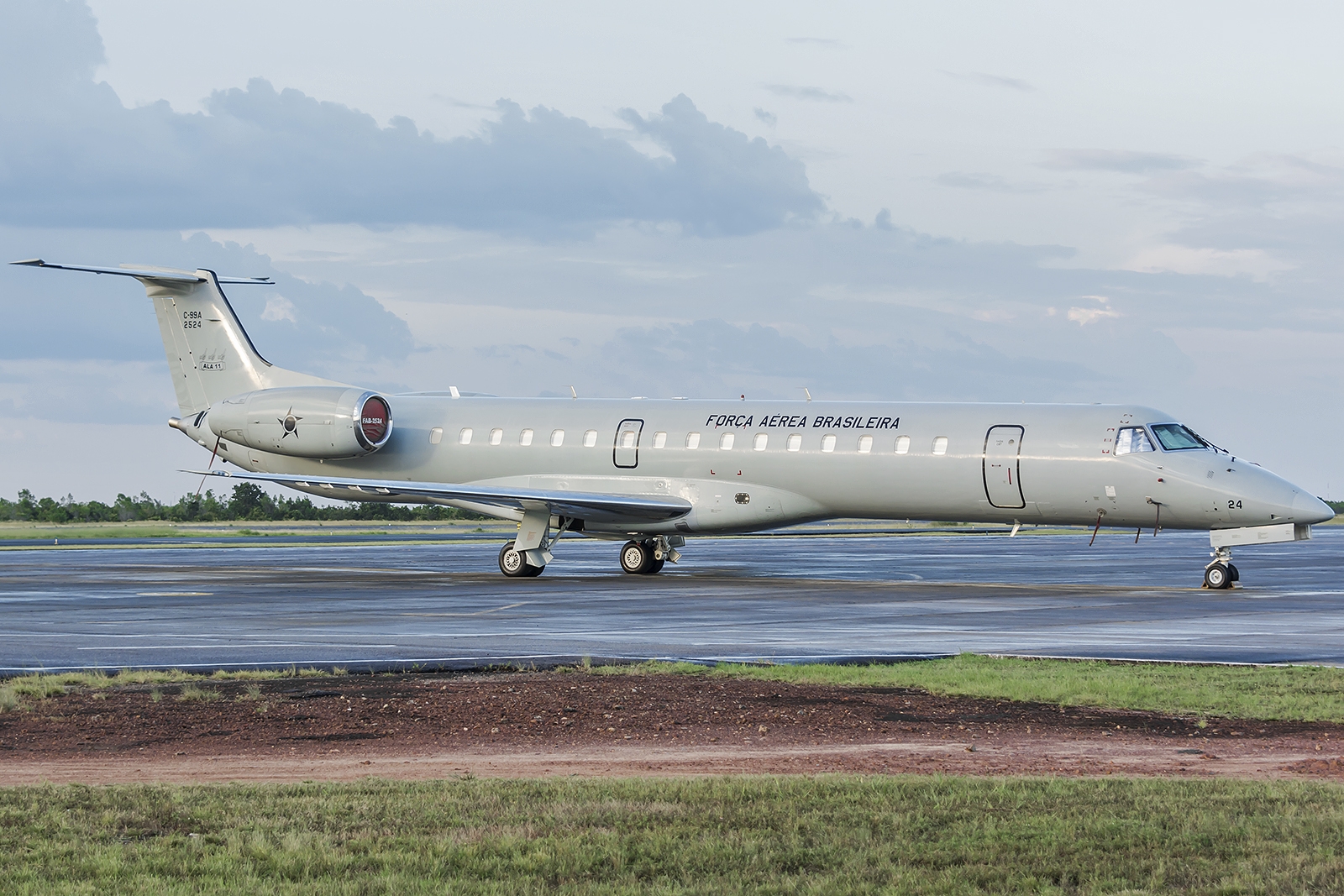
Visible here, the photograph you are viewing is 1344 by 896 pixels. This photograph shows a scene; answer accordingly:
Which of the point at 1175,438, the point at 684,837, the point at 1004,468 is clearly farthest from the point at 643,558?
the point at 684,837

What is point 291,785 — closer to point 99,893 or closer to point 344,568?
point 99,893

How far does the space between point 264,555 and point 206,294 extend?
11557mm

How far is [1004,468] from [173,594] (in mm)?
16731

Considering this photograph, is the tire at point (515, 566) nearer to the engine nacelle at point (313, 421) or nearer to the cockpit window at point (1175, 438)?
the engine nacelle at point (313, 421)

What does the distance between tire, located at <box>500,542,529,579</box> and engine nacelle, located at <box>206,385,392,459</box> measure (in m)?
5.16

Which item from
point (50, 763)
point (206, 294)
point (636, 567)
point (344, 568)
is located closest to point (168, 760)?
point (50, 763)

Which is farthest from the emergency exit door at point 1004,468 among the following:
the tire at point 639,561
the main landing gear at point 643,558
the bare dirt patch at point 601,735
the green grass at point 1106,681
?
the bare dirt patch at point 601,735

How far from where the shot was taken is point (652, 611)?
23703 millimetres

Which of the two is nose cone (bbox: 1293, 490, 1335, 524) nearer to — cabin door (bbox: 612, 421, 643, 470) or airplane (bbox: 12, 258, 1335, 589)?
A: airplane (bbox: 12, 258, 1335, 589)

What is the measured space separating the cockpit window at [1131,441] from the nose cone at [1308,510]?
277 centimetres

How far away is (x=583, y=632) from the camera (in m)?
20.0

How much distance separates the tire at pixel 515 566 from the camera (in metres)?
33.0

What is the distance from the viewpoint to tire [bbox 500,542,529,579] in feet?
108

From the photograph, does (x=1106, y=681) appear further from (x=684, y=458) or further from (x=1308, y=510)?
(x=684, y=458)
